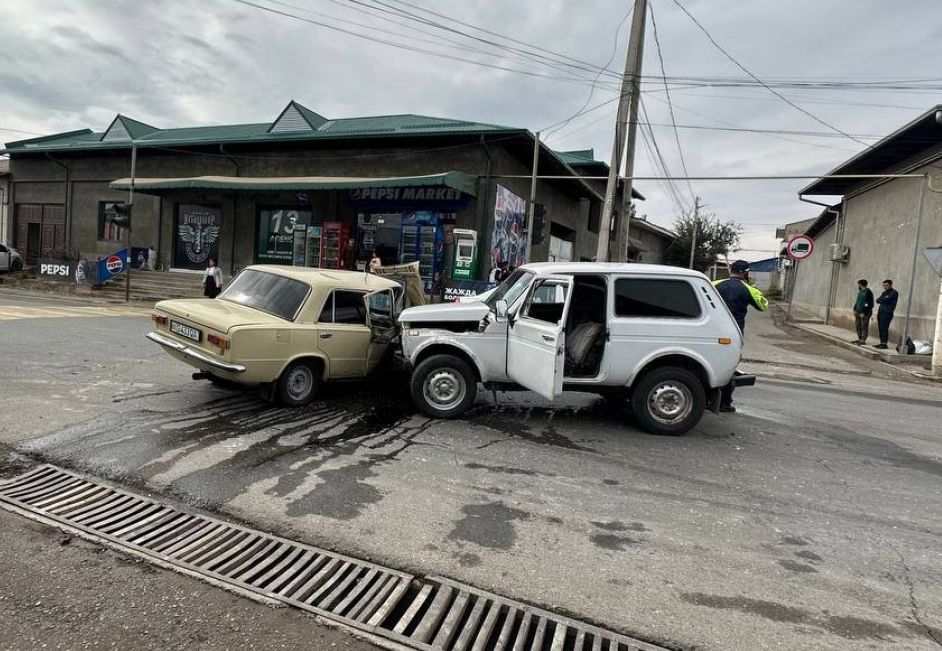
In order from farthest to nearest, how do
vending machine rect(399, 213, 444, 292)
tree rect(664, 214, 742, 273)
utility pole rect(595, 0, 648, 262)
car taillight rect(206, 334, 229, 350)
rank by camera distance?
tree rect(664, 214, 742, 273) < vending machine rect(399, 213, 444, 292) < utility pole rect(595, 0, 648, 262) < car taillight rect(206, 334, 229, 350)

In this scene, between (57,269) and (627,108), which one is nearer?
(627,108)

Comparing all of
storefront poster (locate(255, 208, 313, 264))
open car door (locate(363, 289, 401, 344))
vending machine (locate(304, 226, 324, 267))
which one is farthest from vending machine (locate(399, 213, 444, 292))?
open car door (locate(363, 289, 401, 344))

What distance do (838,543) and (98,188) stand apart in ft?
97.9

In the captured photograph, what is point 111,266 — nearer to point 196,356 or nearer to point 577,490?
point 196,356

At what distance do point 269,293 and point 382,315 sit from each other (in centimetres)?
137

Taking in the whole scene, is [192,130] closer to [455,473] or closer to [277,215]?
[277,215]

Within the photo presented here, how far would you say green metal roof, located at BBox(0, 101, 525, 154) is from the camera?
1805 centimetres

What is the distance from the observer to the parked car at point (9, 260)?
23.2 meters

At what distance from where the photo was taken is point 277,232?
2156 cm

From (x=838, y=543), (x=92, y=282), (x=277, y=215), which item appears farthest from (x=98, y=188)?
(x=838, y=543)

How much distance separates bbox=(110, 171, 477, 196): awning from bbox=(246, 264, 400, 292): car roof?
358 inches

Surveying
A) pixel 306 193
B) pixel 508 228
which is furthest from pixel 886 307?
pixel 306 193

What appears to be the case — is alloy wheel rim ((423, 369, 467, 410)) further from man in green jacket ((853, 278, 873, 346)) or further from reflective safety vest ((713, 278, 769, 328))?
man in green jacket ((853, 278, 873, 346))

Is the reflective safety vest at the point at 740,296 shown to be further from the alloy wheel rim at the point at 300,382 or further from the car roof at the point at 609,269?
the alloy wheel rim at the point at 300,382
